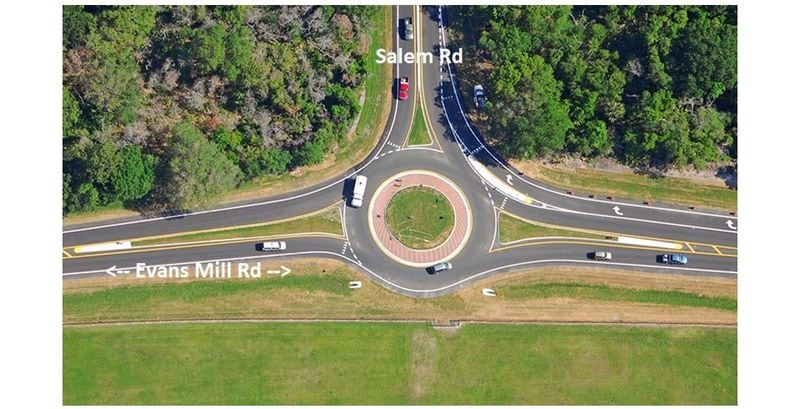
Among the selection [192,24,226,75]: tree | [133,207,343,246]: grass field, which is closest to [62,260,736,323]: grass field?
[133,207,343,246]: grass field

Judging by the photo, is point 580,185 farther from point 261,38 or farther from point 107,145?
point 107,145

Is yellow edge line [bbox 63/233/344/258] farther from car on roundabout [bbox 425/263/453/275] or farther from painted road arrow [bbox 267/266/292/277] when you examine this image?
car on roundabout [bbox 425/263/453/275]

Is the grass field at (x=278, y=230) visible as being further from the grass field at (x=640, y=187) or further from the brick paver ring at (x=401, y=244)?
the grass field at (x=640, y=187)

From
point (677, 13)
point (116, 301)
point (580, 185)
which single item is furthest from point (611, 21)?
point (116, 301)

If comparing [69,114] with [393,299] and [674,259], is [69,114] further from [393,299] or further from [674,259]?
[674,259]

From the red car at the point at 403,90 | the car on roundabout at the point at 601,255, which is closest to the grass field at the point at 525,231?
the car on roundabout at the point at 601,255
